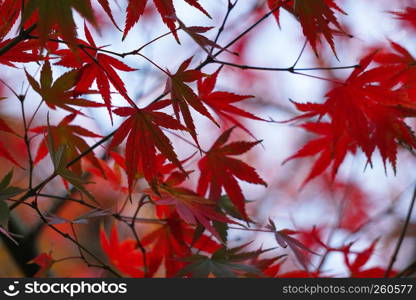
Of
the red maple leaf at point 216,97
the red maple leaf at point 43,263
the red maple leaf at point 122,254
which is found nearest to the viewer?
the red maple leaf at point 216,97

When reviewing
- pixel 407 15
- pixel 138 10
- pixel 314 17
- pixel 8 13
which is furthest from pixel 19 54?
pixel 407 15

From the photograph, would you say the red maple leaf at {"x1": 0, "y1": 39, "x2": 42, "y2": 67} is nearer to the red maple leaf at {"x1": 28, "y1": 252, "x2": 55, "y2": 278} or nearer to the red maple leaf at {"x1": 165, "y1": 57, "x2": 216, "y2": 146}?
the red maple leaf at {"x1": 165, "y1": 57, "x2": 216, "y2": 146}

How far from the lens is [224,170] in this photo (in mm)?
1065

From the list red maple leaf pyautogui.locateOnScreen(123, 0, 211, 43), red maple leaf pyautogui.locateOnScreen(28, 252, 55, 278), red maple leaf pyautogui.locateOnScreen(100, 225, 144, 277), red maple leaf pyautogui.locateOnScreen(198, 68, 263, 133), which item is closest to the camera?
red maple leaf pyautogui.locateOnScreen(123, 0, 211, 43)

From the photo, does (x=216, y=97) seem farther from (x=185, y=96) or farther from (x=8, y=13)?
(x=8, y=13)

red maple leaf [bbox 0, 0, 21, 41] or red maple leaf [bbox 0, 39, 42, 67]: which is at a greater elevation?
red maple leaf [bbox 0, 0, 21, 41]

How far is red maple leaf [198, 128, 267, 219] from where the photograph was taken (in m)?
1.03

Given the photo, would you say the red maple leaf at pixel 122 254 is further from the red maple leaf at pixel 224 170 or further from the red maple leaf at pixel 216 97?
the red maple leaf at pixel 216 97

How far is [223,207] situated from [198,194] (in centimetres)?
6

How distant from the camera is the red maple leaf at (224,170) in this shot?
1033 millimetres

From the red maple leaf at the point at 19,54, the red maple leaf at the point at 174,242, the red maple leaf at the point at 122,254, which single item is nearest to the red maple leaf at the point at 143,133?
the red maple leaf at the point at 19,54

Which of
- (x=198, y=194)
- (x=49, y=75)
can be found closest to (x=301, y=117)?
(x=198, y=194)

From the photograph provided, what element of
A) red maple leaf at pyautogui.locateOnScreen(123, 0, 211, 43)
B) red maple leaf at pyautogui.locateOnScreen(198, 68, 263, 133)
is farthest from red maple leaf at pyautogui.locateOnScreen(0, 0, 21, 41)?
red maple leaf at pyautogui.locateOnScreen(198, 68, 263, 133)

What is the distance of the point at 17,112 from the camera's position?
2.49 metres
